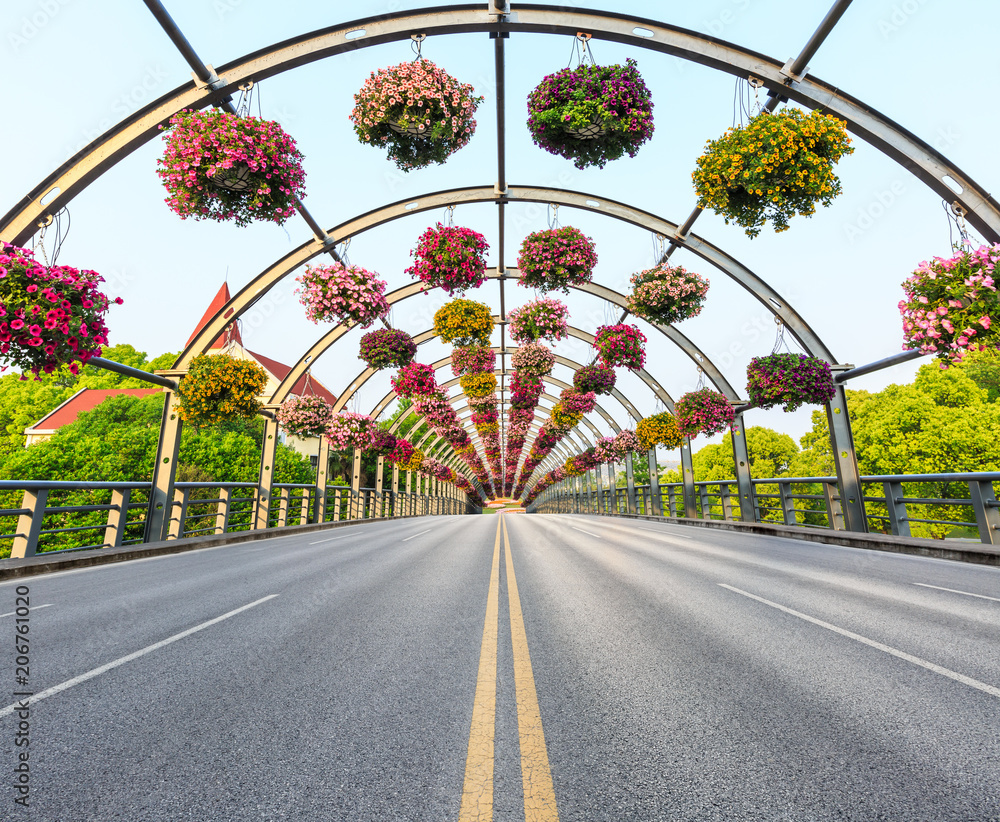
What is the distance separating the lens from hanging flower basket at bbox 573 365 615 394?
702 inches

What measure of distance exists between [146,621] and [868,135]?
41.9ft

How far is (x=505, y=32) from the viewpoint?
315 inches

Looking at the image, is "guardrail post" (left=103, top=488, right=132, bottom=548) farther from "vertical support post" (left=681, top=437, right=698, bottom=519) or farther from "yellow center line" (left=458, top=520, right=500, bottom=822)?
"vertical support post" (left=681, top=437, right=698, bottom=519)

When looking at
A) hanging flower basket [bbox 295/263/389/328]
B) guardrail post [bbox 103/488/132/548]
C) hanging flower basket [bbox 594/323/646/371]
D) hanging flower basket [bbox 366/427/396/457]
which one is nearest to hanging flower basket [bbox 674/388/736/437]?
hanging flower basket [bbox 594/323/646/371]

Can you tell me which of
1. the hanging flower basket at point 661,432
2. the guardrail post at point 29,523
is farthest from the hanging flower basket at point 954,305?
the guardrail post at point 29,523

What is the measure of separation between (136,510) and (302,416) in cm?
611

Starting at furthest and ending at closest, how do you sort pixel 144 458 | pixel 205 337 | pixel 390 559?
pixel 144 458, pixel 205 337, pixel 390 559

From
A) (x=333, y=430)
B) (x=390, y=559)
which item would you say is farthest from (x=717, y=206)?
(x=333, y=430)

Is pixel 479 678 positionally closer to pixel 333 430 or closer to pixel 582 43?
pixel 582 43

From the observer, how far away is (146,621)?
5.05 m

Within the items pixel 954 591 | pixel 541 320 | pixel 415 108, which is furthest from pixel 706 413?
pixel 415 108

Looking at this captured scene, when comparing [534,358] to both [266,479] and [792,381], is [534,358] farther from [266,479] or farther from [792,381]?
[266,479]

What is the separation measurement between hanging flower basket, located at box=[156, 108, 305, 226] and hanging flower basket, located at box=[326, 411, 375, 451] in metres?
12.9

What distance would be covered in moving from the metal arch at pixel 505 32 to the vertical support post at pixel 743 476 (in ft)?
35.5
